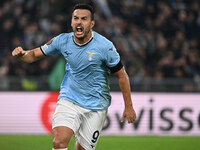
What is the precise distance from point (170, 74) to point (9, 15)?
5.27 metres

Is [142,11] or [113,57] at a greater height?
[113,57]

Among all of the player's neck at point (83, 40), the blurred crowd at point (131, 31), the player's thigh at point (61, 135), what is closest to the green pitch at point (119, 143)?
the blurred crowd at point (131, 31)

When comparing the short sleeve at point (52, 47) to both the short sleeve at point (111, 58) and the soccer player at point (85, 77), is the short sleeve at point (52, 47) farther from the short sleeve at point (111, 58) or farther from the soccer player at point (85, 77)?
the short sleeve at point (111, 58)

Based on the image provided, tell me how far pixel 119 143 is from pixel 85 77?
15.0ft

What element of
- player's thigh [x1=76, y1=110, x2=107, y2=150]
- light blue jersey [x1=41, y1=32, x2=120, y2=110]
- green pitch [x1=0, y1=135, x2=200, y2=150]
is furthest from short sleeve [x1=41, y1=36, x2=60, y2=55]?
green pitch [x1=0, y1=135, x2=200, y2=150]

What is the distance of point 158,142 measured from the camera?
33.6 ft

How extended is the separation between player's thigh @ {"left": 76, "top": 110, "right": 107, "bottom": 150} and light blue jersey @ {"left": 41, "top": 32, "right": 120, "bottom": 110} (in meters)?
0.11

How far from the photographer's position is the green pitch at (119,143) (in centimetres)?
920

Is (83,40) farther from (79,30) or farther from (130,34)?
(130,34)

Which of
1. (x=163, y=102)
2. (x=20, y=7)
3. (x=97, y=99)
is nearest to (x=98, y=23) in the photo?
(x=20, y=7)

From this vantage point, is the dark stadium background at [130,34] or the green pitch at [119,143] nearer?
the green pitch at [119,143]

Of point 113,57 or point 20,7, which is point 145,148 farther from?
point 20,7

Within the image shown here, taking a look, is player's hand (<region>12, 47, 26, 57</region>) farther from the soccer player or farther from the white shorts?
the white shorts

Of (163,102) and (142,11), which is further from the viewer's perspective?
(142,11)
